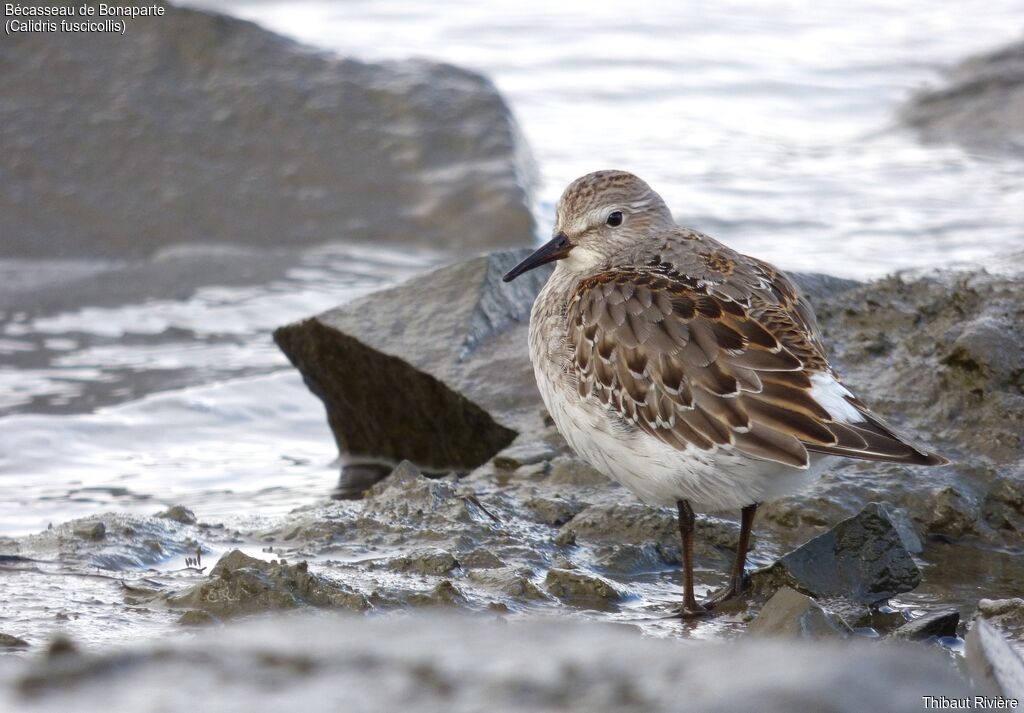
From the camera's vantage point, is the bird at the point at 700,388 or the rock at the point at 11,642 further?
the bird at the point at 700,388

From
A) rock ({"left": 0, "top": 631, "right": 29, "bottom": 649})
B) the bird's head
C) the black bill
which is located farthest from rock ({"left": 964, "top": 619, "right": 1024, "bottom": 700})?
rock ({"left": 0, "top": 631, "right": 29, "bottom": 649})

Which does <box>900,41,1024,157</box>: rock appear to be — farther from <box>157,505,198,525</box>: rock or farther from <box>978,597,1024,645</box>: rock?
<box>157,505,198,525</box>: rock

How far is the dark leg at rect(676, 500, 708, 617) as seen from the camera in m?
4.66

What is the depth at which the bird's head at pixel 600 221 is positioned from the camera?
→ 5500 millimetres

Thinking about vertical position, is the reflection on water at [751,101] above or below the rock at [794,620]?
above

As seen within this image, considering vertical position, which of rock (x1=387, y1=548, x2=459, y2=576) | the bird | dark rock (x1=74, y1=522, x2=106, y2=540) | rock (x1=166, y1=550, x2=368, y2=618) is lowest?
dark rock (x1=74, y1=522, x2=106, y2=540)

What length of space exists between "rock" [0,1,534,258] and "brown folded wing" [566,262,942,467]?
5.01 metres

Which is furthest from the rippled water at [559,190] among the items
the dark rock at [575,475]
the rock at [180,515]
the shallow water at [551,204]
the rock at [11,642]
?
the rock at [11,642]

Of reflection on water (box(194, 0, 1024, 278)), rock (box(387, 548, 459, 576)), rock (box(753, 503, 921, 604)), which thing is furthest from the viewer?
reflection on water (box(194, 0, 1024, 278))

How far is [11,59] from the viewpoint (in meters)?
10.4

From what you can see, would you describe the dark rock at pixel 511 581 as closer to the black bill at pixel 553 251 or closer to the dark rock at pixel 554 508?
the dark rock at pixel 554 508

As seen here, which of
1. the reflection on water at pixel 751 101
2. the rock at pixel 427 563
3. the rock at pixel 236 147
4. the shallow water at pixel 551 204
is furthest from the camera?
the reflection on water at pixel 751 101

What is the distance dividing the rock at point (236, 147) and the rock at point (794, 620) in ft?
19.1

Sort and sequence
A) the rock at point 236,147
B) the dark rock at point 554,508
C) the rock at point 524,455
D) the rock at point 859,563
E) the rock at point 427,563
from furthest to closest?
the rock at point 236,147 → the rock at point 524,455 → the dark rock at point 554,508 → the rock at point 427,563 → the rock at point 859,563
